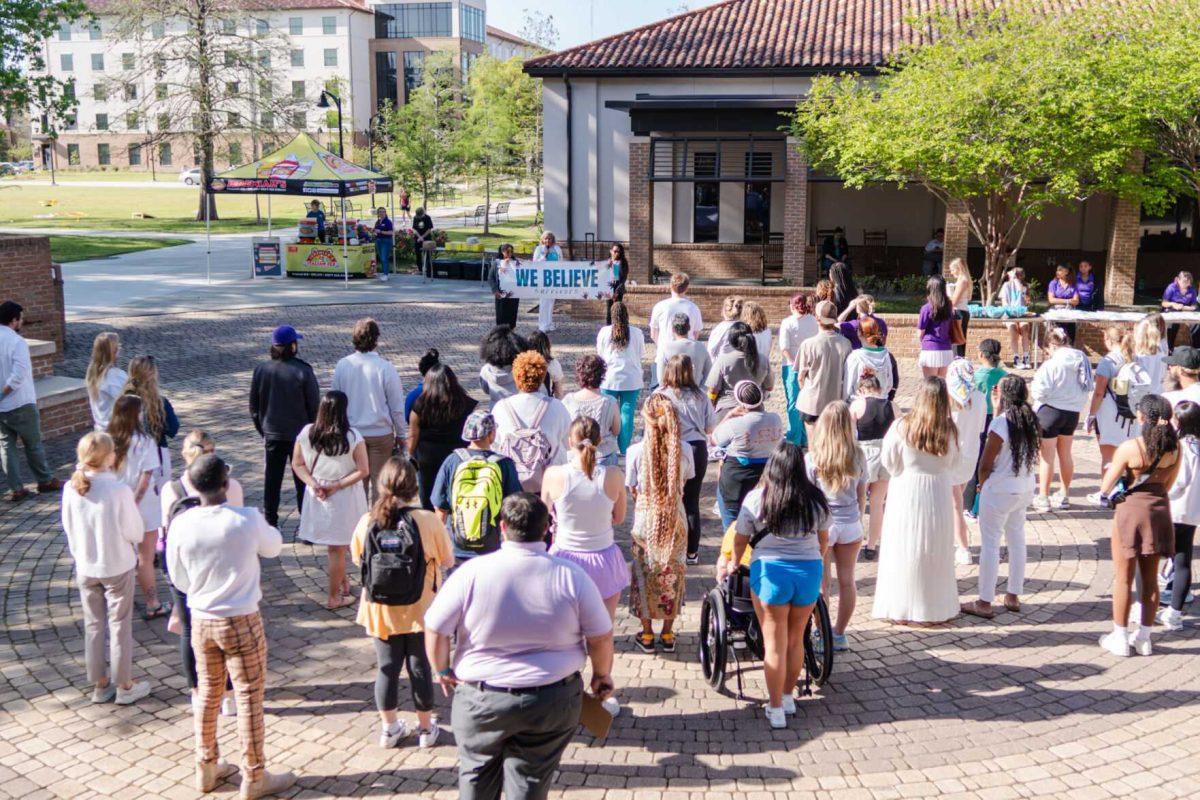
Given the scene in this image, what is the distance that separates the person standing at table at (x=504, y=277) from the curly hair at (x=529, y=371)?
10110 millimetres

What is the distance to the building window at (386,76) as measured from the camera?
88631 millimetres

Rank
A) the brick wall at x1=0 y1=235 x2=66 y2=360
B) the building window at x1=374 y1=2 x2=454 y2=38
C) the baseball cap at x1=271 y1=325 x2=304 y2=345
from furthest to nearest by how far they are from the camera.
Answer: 1. the building window at x1=374 y1=2 x2=454 y2=38
2. the brick wall at x1=0 y1=235 x2=66 y2=360
3. the baseball cap at x1=271 y1=325 x2=304 y2=345

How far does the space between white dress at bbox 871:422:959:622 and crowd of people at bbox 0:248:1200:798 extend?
Answer: 0.6 inches

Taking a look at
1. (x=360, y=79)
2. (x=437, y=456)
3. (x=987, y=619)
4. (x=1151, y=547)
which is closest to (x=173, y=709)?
(x=437, y=456)

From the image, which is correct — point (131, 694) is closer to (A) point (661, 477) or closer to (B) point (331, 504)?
(B) point (331, 504)

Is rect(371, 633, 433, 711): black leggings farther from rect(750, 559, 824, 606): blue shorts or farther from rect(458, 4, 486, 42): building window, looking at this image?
rect(458, 4, 486, 42): building window

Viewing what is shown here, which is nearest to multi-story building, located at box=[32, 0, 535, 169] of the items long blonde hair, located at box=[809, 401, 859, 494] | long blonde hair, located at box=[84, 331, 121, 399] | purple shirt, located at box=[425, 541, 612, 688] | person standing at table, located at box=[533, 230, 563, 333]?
person standing at table, located at box=[533, 230, 563, 333]

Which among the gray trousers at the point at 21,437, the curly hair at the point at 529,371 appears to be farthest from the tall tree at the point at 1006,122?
A: the gray trousers at the point at 21,437

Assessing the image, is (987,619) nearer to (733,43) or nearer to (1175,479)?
(1175,479)

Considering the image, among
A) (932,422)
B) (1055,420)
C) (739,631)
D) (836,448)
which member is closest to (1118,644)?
(932,422)

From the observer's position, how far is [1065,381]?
9336mm

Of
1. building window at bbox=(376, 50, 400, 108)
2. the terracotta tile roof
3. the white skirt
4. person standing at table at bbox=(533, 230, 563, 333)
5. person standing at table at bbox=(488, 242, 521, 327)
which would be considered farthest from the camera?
building window at bbox=(376, 50, 400, 108)

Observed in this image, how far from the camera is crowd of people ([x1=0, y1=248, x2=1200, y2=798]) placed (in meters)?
4.32

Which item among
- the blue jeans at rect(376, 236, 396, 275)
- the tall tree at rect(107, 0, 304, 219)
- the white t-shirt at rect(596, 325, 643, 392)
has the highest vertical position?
the tall tree at rect(107, 0, 304, 219)
